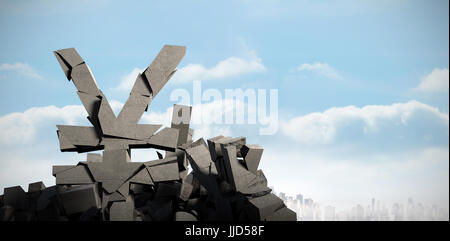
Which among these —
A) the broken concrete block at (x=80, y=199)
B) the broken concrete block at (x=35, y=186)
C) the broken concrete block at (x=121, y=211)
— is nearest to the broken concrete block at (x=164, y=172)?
the broken concrete block at (x=121, y=211)

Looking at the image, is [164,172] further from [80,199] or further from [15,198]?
[15,198]

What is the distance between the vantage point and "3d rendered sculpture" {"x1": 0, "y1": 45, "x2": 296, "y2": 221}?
846 centimetres

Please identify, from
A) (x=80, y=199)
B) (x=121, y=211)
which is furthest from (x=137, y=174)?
(x=80, y=199)

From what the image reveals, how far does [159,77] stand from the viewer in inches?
364

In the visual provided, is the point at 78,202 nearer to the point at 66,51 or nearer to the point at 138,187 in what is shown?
the point at 138,187

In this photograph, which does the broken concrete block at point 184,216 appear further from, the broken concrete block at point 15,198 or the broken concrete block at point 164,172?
the broken concrete block at point 15,198

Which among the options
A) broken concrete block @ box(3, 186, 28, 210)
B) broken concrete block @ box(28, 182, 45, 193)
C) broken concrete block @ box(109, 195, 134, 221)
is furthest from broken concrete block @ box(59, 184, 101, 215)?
broken concrete block @ box(28, 182, 45, 193)

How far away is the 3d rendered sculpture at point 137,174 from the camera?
8461 mm

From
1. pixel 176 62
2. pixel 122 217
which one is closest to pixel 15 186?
pixel 122 217
